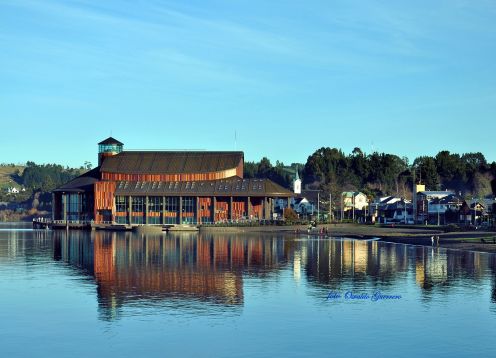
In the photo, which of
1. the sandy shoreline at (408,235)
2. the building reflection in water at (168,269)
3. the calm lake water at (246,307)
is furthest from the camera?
the sandy shoreline at (408,235)

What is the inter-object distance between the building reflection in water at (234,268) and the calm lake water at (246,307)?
0.54 feet

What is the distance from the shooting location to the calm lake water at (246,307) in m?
40.6

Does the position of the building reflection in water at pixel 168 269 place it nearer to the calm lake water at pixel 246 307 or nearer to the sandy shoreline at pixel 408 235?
the calm lake water at pixel 246 307

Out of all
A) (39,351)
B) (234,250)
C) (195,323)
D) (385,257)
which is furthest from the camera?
(234,250)

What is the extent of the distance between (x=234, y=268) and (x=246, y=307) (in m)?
28.5

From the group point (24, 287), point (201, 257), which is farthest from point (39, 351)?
point (201, 257)

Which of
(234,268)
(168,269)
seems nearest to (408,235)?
(234,268)

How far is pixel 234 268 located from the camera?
8125cm

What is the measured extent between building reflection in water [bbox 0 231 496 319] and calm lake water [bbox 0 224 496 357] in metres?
0.17

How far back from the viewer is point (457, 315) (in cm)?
4959

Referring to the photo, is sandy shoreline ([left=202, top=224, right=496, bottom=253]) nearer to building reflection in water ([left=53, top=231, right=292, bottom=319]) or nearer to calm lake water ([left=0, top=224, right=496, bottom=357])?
calm lake water ([left=0, top=224, right=496, bottom=357])

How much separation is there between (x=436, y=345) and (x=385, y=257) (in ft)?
184

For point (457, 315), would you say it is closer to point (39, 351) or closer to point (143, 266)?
point (39, 351)

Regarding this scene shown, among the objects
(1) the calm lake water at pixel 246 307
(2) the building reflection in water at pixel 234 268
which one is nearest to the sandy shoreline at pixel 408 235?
(2) the building reflection in water at pixel 234 268
